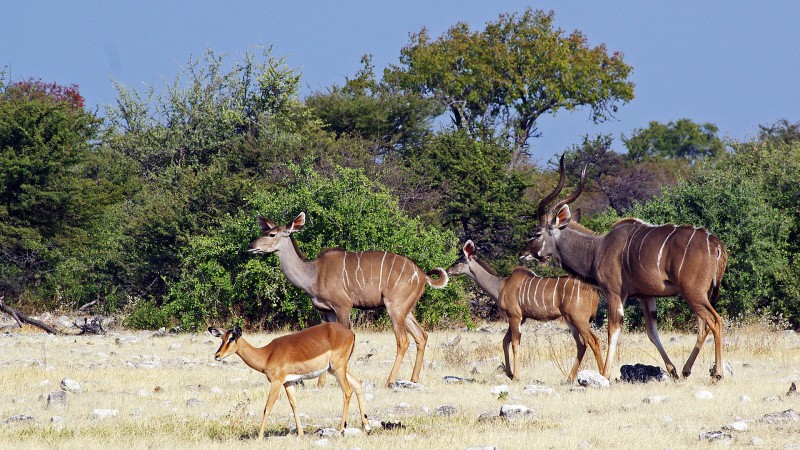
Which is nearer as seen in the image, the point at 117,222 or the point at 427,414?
the point at 427,414

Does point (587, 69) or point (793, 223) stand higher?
point (587, 69)

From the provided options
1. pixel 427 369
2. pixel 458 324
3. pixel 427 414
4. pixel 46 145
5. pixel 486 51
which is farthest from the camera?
pixel 486 51

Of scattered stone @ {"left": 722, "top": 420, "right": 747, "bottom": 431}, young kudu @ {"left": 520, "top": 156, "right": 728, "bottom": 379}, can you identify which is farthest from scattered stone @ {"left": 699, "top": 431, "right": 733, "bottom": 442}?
young kudu @ {"left": 520, "top": 156, "right": 728, "bottom": 379}

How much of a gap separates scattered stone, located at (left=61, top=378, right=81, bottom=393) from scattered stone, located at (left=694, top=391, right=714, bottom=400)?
20.3 feet

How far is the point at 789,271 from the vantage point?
20984mm

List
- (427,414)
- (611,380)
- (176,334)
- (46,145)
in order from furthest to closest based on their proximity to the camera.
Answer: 1. (46,145)
2. (176,334)
3. (611,380)
4. (427,414)

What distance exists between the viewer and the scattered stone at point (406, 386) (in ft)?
38.7

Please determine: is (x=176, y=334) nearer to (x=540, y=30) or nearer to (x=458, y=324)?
(x=458, y=324)

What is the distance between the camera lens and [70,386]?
38.2ft

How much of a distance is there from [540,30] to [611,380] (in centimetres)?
3293

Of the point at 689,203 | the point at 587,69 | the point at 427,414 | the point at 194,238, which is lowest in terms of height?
the point at 427,414

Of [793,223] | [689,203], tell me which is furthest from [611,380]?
[793,223]

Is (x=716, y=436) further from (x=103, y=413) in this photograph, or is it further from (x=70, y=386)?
(x=70, y=386)

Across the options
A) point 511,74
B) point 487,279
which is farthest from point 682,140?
point 487,279
